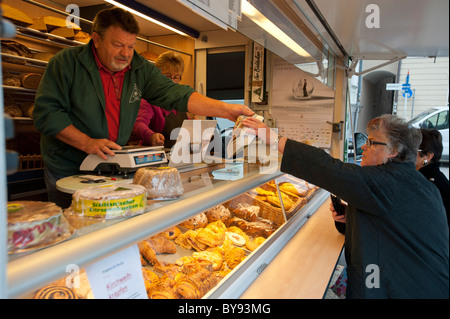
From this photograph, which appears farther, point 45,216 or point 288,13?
point 288,13

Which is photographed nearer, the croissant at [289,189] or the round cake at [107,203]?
the round cake at [107,203]

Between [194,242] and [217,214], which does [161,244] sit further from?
[217,214]

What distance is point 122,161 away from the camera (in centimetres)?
171

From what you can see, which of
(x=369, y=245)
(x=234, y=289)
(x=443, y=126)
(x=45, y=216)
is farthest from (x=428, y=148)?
(x=45, y=216)

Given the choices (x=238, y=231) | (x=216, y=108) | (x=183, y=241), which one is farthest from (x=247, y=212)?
(x=216, y=108)

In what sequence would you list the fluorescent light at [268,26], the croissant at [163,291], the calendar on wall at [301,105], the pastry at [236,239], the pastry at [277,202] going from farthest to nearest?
the calendar on wall at [301,105], the pastry at [277,202], the pastry at [236,239], the fluorescent light at [268,26], the croissant at [163,291]

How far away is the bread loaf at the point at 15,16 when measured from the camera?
10.7 ft

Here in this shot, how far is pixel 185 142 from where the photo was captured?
1.97m

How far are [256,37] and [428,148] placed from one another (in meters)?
1.87

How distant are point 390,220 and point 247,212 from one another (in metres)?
0.88

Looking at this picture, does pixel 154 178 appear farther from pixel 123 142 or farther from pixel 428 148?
pixel 428 148

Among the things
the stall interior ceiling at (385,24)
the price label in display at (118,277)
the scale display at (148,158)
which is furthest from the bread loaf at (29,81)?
the price label in display at (118,277)

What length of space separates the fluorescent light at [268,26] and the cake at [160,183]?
888 mm

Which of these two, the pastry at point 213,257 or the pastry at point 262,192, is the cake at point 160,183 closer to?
the pastry at point 213,257
